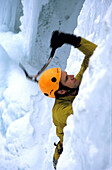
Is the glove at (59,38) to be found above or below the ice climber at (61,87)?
above

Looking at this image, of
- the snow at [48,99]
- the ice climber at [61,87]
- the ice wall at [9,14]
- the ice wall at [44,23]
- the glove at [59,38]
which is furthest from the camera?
the ice wall at [9,14]

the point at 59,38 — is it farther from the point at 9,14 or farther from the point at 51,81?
the point at 9,14

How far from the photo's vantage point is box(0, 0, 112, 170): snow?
1.55 feet

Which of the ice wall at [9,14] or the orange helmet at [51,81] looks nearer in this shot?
the orange helmet at [51,81]

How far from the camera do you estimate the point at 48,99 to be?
263 centimetres

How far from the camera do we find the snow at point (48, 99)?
1.55ft

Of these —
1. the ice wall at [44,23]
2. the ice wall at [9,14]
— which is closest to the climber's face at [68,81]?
the ice wall at [44,23]

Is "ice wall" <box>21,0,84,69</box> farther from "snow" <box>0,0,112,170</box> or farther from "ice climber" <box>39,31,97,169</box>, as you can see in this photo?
"ice climber" <box>39,31,97,169</box>

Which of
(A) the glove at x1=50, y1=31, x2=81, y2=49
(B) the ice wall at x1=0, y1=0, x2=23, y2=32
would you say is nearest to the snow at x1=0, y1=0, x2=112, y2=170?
(B) the ice wall at x1=0, y1=0, x2=23, y2=32

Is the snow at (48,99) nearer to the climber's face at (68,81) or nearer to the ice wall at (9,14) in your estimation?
the ice wall at (9,14)

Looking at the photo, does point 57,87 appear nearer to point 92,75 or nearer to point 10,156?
point 92,75

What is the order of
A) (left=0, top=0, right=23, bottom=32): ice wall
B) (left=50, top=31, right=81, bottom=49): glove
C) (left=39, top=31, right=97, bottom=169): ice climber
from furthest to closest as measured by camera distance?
(left=0, top=0, right=23, bottom=32): ice wall < (left=39, top=31, right=97, bottom=169): ice climber < (left=50, top=31, right=81, bottom=49): glove

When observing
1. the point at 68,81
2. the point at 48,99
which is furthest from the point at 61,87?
the point at 48,99

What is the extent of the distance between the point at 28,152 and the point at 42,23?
234cm
